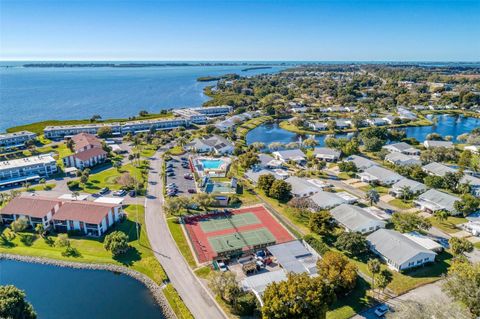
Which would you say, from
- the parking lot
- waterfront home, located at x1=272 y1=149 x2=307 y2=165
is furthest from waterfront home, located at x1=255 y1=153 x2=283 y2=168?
the parking lot

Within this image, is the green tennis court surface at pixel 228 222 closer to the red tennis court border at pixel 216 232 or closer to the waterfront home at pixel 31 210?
the red tennis court border at pixel 216 232

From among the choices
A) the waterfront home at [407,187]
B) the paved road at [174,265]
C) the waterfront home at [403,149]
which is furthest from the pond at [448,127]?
the paved road at [174,265]

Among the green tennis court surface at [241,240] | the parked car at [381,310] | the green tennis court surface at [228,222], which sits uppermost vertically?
the green tennis court surface at [228,222]

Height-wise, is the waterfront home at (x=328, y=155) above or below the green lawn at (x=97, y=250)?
above

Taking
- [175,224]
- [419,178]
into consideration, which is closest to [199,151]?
[175,224]

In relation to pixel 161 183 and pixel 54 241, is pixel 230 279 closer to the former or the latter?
pixel 54 241
